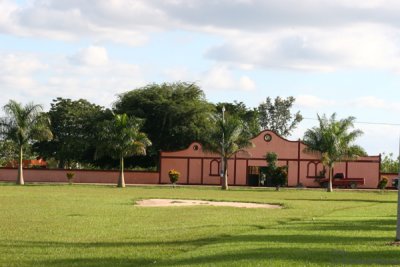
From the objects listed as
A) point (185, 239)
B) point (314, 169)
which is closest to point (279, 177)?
point (314, 169)

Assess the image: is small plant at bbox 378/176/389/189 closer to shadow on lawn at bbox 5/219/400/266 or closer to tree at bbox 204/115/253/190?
tree at bbox 204/115/253/190

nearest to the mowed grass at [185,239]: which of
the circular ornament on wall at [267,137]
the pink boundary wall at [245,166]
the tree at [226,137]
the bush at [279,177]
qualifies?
the tree at [226,137]

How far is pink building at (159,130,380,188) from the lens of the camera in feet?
255

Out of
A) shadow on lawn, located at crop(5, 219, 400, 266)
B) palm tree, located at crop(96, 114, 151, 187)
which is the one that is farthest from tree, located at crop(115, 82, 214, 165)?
shadow on lawn, located at crop(5, 219, 400, 266)

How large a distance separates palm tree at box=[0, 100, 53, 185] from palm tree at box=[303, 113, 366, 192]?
22.9m

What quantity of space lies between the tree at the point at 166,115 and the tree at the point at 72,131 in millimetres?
3222

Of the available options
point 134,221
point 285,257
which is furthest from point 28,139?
point 285,257

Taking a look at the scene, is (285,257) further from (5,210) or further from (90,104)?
(90,104)

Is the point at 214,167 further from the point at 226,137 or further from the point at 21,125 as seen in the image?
the point at 21,125

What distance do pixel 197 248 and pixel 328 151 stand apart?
51719 mm

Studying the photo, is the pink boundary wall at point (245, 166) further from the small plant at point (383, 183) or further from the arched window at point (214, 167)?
the small plant at point (383, 183)

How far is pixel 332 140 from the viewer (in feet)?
219

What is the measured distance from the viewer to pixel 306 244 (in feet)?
56.2

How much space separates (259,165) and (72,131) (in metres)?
22.9
